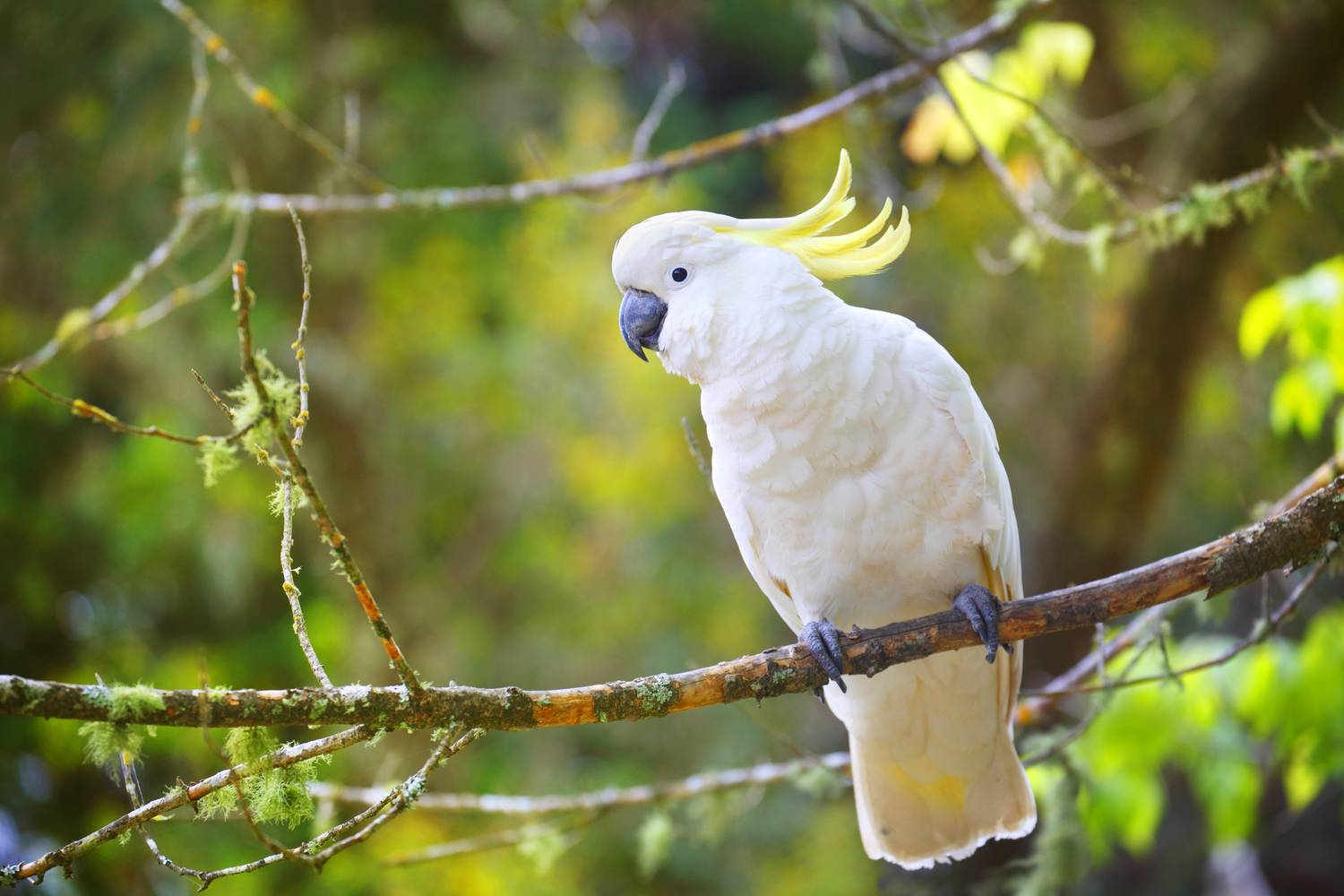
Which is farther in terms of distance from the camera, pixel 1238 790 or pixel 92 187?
pixel 92 187

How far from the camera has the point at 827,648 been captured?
6.61 feet

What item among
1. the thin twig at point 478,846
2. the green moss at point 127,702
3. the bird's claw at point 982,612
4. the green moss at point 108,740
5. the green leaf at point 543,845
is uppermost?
the green moss at point 127,702

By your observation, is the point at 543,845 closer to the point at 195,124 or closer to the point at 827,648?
the point at 827,648

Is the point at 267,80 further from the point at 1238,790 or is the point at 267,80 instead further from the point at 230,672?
the point at 1238,790

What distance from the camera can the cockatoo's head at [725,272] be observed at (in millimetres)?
2070

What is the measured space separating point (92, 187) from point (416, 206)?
226 centimetres

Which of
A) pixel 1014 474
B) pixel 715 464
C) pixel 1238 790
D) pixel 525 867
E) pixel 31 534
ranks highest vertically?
pixel 31 534

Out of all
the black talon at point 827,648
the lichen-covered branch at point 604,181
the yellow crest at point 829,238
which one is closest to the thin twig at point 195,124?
the lichen-covered branch at point 604,181

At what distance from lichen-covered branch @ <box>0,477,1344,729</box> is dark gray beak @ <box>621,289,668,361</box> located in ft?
2.31

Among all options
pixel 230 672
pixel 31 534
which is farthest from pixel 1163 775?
pixel 31 534

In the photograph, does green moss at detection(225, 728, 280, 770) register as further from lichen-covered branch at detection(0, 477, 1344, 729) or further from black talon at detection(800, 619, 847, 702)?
black talon at detection(800, 619, 847, 702)

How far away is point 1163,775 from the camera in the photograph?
677 cm

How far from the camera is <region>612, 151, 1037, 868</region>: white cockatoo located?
81.4 inches

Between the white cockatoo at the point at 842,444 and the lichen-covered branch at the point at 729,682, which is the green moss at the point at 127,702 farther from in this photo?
the white cockatoo at the point at 842,444
